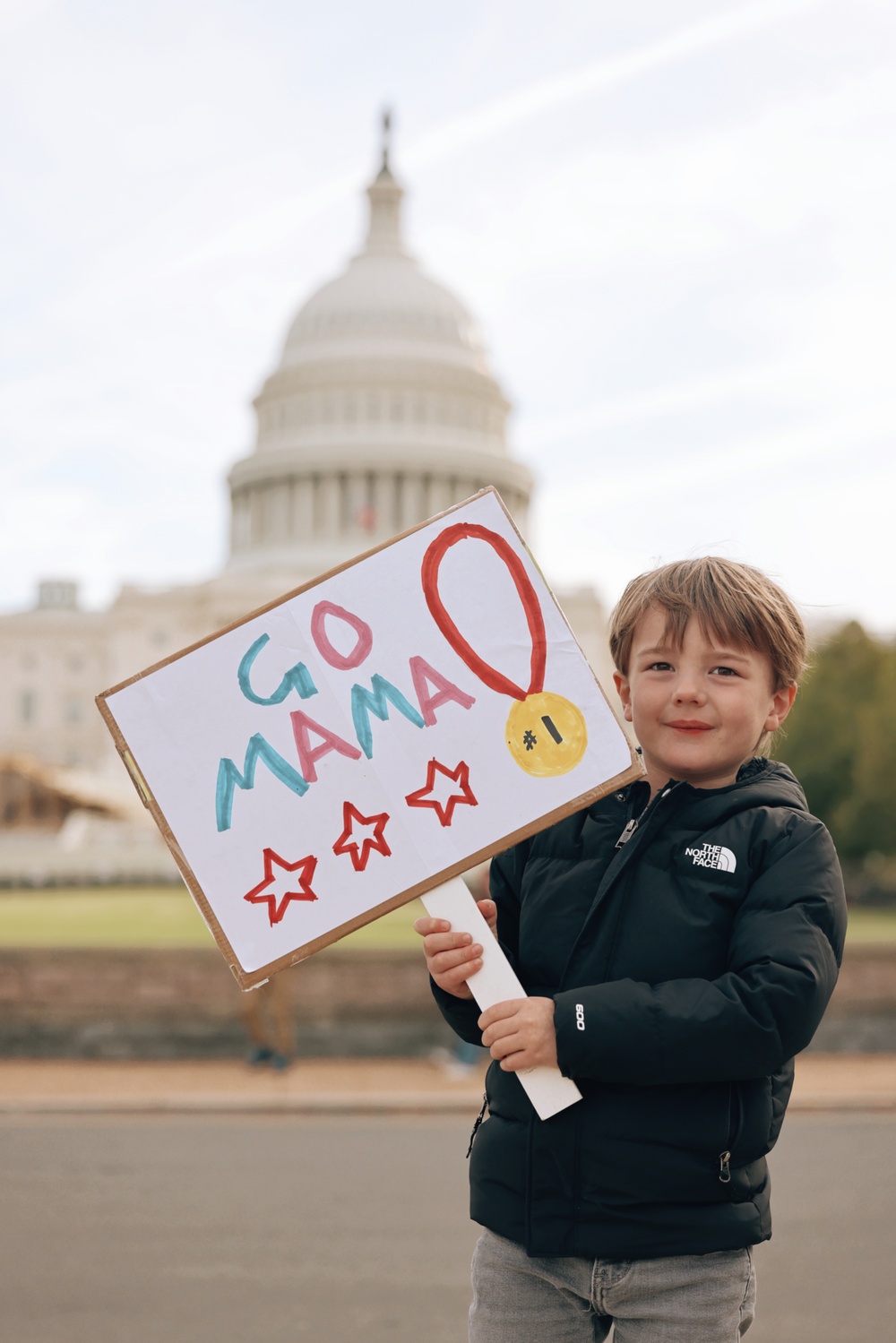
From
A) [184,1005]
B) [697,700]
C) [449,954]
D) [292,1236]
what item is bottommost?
[292,1236]

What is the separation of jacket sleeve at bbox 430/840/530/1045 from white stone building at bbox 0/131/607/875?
54193 millimetres

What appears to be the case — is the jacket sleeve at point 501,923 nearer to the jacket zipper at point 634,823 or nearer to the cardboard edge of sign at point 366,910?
the cardboard edge of sign at point 366,910

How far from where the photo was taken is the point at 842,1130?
8664 millimetres

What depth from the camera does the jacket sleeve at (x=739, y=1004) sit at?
6.66 ft

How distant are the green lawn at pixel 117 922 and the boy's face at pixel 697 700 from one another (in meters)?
8.93

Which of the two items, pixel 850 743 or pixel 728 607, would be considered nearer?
pixel 728 607

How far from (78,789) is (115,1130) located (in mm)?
26093

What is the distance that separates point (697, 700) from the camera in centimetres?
226

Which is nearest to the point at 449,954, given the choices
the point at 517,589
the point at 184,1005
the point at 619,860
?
the point at 619,860

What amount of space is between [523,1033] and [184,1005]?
8.87m

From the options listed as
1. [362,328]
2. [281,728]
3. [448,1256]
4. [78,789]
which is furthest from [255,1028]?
[362,328]

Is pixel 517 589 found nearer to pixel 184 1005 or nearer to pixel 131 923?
pixel 184 1005

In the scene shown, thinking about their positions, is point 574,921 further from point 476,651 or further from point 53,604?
point 53,604

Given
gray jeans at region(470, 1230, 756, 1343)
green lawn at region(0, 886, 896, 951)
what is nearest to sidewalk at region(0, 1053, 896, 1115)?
green lawn at region(0, 886, 896, 951)
